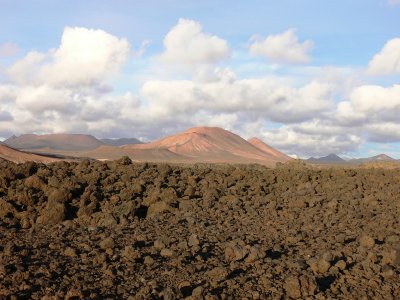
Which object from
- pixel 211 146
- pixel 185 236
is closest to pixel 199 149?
pixel 211 146

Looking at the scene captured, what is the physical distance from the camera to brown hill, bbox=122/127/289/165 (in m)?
151

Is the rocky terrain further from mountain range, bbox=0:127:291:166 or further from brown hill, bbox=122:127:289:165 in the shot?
brown hill, bbox=122:127:289:165

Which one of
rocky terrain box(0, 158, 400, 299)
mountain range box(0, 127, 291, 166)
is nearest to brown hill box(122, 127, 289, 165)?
mountain range box(0, 127, 291, 166)

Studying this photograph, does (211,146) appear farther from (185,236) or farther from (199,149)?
(185,236)

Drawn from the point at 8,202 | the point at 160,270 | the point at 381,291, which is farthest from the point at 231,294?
the point at 8,202

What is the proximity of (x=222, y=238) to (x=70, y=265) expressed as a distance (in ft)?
8.17

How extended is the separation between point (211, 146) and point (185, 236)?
158538 millimetres

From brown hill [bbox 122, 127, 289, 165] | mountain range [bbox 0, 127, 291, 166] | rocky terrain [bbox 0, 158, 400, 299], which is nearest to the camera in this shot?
rocky terrain [bbox 0, 158, 400, 299]

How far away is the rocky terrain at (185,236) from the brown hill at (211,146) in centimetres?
12884

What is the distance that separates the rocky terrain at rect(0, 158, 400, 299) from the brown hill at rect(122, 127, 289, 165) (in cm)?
12884

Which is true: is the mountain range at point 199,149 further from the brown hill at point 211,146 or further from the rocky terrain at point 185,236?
the rocky terrain at point 185,236

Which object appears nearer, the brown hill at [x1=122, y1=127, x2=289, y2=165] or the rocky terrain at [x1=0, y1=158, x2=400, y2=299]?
the rocky terrain at [x1=0, y1=158, x2=400, y2=299]

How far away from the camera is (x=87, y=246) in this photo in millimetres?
6105

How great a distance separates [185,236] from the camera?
7039mm
